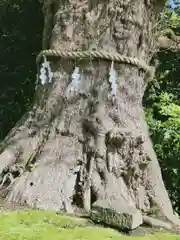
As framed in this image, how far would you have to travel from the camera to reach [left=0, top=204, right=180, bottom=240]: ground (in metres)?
2.41

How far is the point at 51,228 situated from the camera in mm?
2566

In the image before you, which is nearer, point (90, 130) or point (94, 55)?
point (90, 130)

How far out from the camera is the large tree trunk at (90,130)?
3652 mm

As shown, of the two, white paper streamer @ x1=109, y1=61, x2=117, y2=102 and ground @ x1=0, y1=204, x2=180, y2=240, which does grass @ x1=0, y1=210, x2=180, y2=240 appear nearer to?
ground @ x1=0, y1=204, x2=180, y2=240

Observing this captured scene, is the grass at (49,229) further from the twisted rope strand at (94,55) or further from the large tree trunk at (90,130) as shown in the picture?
the twisted rope strand at (94,55)

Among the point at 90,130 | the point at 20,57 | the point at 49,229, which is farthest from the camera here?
the point at 20,57

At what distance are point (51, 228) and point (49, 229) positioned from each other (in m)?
0.03

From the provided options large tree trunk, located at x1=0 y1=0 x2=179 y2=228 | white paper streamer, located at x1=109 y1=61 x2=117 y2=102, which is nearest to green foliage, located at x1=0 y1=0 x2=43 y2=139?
large tree trunk, located at x1=0 y1=0 x2=179 y2=228

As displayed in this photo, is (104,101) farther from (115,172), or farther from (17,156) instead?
(17,156)

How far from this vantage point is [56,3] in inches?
185

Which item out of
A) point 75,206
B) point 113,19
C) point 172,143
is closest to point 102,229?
point 75,206

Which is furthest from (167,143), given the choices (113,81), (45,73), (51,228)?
(51,228)

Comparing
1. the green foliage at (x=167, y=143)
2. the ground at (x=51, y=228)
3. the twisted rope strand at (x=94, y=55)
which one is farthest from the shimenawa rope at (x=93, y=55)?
the green foliage at (x=167, y=143)

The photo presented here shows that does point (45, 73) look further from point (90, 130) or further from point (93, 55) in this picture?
point (90, 130)
